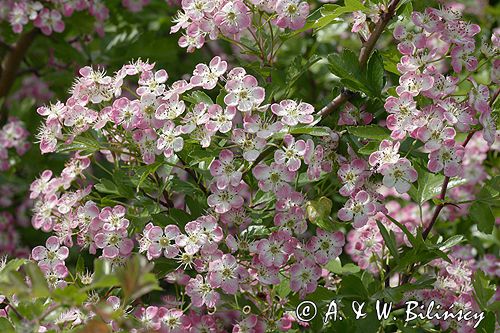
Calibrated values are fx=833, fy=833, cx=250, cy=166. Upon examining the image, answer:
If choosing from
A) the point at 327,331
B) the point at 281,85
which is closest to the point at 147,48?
the point at 281,85

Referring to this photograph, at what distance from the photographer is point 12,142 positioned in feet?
9.50

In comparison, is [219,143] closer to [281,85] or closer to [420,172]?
[281,85]

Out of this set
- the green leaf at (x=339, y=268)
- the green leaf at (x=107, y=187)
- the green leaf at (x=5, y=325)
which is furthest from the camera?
the green leaf at (x=339, y=268)

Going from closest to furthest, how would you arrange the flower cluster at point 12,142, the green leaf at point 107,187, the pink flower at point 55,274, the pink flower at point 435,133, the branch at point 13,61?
the pink flower at point 435,133, the pink flower at point 55,274, the green leaf at point 107,187, the flower cluster at point 12,142, the branch at point 13,61

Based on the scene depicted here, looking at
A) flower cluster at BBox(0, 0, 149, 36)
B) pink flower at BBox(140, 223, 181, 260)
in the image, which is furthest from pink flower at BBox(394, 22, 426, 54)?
flower cluster at BBox(0, 0, 149, 36)

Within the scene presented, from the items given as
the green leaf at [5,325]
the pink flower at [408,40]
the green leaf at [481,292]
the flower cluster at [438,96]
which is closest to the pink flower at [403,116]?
the flower cluster at [438,96]

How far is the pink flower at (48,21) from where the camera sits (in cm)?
278

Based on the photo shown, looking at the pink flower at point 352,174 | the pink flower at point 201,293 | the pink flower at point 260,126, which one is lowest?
the pink flower at point 201,293

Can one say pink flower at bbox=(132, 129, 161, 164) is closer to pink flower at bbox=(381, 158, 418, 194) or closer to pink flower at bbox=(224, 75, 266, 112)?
pink flower at bbox=(224, 75, 266, 112)

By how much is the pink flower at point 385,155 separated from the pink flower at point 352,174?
4 centimetres

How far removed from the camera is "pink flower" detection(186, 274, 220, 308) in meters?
1.66

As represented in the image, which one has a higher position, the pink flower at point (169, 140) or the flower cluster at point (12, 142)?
the pink flower at point (169, 140)

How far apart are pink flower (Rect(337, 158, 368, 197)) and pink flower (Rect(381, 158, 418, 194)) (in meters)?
0.07

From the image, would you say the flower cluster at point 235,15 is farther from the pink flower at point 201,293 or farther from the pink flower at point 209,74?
the pink flower at point 201,293
